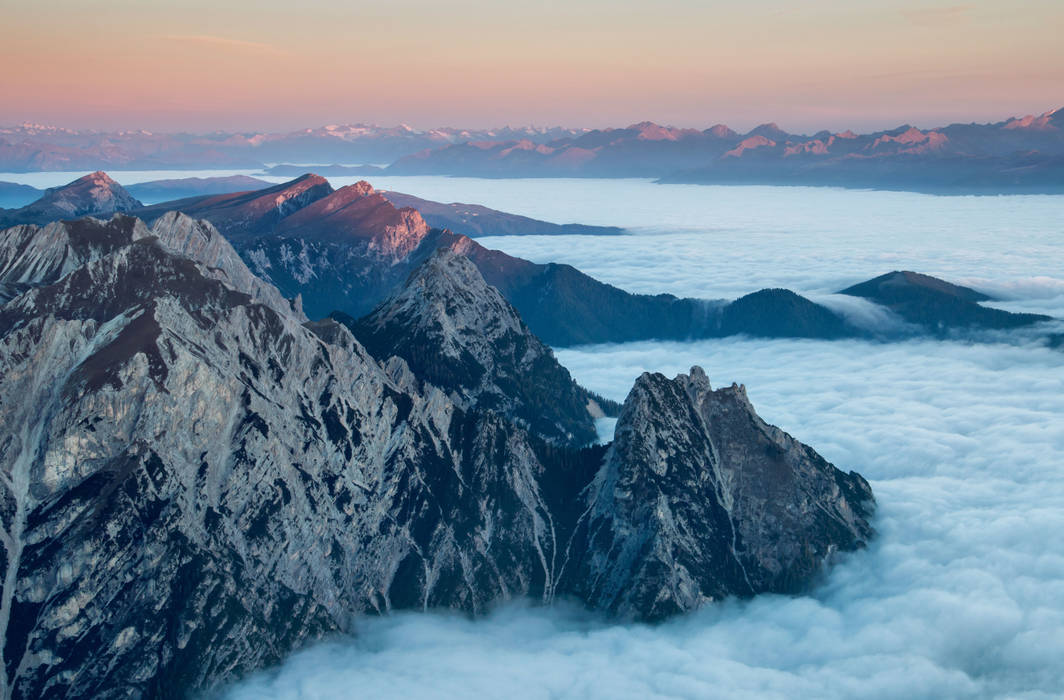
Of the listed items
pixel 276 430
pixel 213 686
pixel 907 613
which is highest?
pixel 276 430

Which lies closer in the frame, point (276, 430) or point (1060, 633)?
point (1060, 633)

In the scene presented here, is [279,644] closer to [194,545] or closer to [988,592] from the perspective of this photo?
[194,545]

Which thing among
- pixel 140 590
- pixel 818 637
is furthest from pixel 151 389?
pixel 818 637

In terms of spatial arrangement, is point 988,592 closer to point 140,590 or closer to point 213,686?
point 213,686

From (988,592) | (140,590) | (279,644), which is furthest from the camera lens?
(988,592)

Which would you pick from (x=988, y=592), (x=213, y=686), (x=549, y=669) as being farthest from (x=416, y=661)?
(x=988, y=592)

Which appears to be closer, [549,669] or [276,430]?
[549,669]

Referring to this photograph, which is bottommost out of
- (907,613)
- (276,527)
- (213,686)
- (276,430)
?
(213,686)

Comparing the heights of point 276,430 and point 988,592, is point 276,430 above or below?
above

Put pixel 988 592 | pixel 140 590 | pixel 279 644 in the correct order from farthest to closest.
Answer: pixel 988 592
pixel 279 644
pixel 140 590
